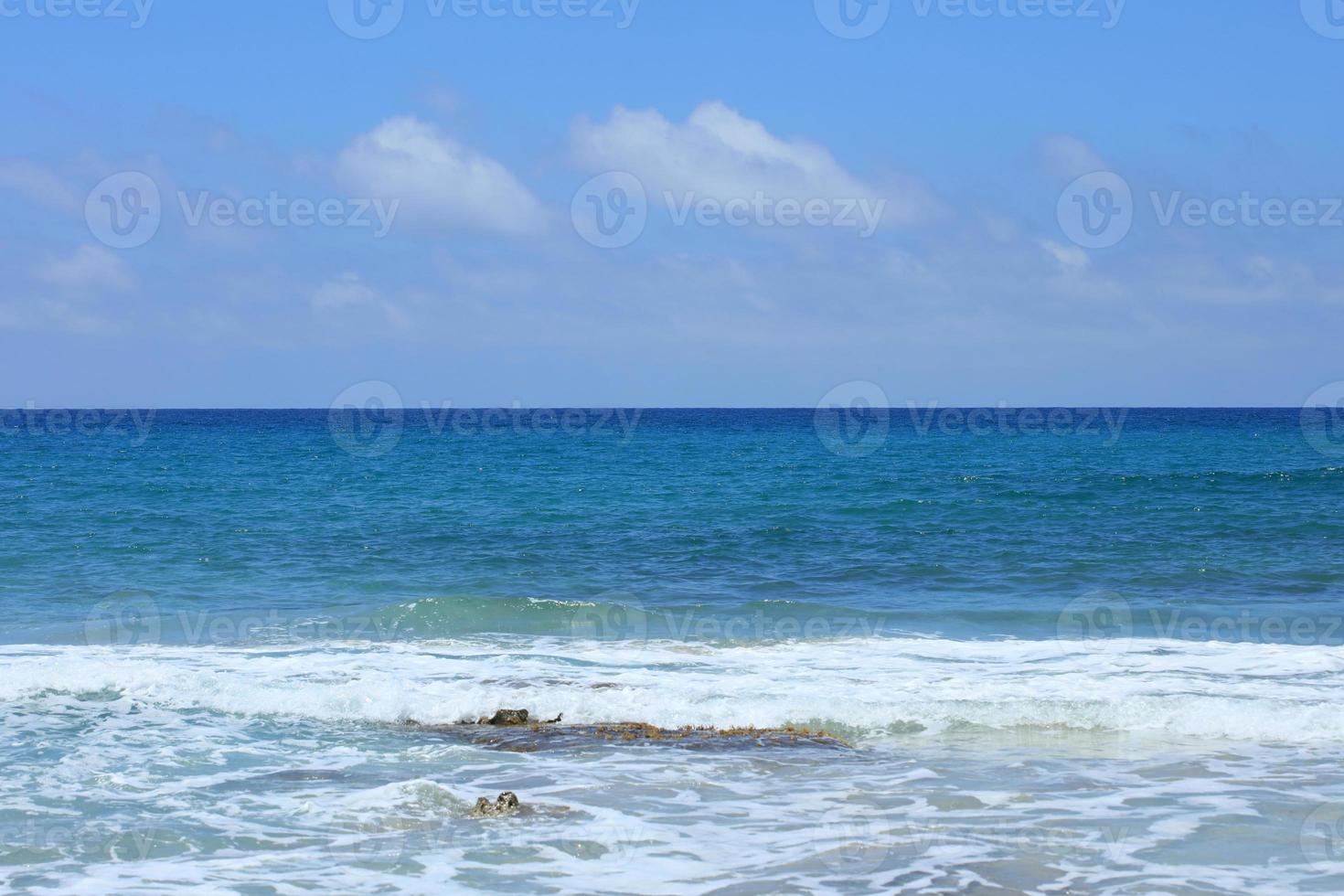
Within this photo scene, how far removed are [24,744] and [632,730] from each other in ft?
19.1

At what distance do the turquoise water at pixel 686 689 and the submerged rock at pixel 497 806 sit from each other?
14 centimetres

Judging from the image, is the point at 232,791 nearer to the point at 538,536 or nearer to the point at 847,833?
the point at 847,833

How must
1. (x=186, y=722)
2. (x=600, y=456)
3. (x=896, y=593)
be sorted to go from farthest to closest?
(x=600, y=456), (x=896, y=593), (x=186, y=722)

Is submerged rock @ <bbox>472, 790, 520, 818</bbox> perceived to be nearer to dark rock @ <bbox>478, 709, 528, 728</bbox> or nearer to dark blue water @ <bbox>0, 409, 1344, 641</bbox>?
dark rock @ <bbox>478, 709, 528, 728</bbox>

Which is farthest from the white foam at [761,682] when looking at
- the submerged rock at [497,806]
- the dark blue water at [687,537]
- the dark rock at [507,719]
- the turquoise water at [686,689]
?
the submerged rock at [497,806]

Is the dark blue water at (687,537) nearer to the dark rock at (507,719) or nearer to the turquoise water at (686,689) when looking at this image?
the turquoise water at (686,689)

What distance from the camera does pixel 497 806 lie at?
30.0ft

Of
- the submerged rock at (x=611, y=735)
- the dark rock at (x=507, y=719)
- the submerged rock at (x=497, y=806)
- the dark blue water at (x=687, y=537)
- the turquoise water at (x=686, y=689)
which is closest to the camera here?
the turquoise water at (x=686, y=689)

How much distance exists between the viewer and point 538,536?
91.2 ft

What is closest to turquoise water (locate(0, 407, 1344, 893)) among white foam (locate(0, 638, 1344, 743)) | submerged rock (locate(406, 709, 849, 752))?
white foam (locate(0, 638, 1344, 743))

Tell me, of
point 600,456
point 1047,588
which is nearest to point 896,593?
point 1047,588

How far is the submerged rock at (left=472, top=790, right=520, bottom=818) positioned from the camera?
9059 millimetres

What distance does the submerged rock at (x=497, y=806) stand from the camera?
906cm

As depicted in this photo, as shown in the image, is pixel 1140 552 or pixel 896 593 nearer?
pixel 896 593
